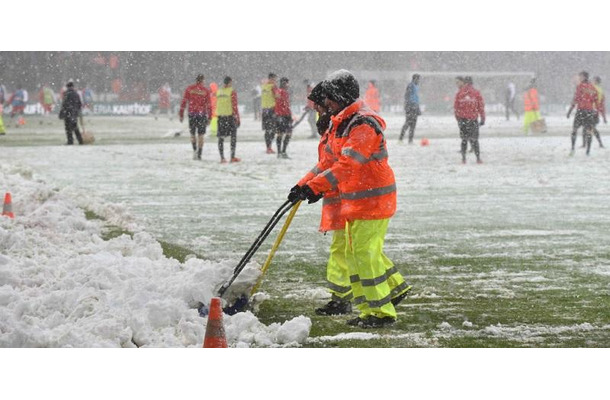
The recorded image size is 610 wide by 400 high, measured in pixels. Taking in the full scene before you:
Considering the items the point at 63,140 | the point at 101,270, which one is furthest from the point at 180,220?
the point at 63,140

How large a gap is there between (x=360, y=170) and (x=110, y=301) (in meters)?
1.35

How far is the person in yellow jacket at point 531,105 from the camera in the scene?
12.1m

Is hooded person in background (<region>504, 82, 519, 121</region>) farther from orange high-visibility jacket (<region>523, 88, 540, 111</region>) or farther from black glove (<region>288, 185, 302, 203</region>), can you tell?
black glove (<region>288, 185, 302, 203</region>)

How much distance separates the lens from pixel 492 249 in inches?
285

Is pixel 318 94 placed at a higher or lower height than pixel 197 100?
higher

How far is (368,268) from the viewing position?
481cm

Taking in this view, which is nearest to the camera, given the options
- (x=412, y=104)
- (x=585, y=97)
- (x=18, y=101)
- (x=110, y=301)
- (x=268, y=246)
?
(x=110, y=301)

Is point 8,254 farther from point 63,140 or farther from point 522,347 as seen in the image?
point 63,140

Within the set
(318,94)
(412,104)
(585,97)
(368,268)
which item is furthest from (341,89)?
(412,104)

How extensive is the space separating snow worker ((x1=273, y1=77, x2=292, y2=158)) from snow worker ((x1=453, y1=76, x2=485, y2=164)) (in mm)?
2066

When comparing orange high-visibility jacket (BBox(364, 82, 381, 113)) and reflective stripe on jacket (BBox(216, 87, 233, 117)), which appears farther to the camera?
reflective stripe on jacket (BBox(216, 87, 233, 117))

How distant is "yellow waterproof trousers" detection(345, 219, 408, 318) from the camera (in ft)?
15.8

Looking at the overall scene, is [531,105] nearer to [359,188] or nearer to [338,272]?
[338,272]

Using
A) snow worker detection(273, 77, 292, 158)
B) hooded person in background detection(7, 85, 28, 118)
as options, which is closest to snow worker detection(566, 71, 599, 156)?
snow worker detection(273, 77, 292, 158)
